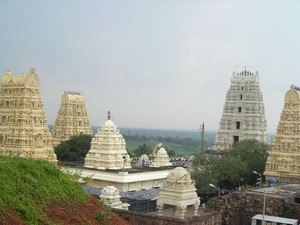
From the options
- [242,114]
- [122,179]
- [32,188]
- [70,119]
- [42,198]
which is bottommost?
[122,179]

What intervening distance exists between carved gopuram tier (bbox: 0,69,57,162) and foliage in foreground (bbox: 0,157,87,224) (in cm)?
2675

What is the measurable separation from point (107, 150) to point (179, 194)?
870 inches

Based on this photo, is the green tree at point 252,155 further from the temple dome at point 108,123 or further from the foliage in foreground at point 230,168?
the temple dome at point 108,123

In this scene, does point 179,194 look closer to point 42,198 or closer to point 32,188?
point 42,198

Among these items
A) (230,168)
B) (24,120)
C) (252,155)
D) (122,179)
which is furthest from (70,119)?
(230,168)

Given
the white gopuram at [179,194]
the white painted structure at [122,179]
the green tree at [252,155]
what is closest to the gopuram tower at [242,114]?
the green tree at [252,155]

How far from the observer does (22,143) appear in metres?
44.9

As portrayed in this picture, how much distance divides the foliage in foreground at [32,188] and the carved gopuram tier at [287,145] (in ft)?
105

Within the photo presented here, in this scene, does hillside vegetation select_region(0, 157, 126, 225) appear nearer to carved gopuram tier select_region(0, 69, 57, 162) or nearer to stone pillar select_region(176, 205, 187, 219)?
stone pillar select_region(176, 205, 187, 219)

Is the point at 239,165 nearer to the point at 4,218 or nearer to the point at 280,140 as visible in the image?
the point at 280,140

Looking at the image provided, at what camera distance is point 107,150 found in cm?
4650

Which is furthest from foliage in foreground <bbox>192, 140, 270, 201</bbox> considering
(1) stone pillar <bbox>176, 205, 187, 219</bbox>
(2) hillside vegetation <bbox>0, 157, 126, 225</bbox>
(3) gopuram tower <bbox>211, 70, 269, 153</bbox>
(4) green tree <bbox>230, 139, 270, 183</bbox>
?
(2) hillside vegetation <bbox>0, 157, 126, 225</bbox>

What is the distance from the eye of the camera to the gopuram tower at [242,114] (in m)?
67.0

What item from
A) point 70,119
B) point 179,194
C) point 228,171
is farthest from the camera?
point 70,119
